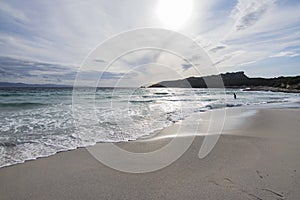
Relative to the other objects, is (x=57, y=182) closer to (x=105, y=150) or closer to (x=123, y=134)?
(x=105, y=150)

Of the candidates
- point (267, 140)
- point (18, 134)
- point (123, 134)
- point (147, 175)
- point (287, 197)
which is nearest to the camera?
point (287, 197)

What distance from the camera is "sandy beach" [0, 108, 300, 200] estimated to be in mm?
3025

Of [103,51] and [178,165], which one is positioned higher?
[103,51]

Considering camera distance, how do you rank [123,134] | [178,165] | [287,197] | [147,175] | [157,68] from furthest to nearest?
[157,68] → [123,134] → [178,165] → [147,175] → [287,197]

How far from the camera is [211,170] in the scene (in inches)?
152

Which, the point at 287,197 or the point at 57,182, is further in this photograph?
the point at 57,182

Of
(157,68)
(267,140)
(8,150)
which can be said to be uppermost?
(157,68)

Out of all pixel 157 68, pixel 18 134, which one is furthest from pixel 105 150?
pixel 157 68

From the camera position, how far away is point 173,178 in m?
3.53

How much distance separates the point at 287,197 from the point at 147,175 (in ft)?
6.87

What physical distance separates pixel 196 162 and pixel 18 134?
5.64 meters

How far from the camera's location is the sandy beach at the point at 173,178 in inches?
119

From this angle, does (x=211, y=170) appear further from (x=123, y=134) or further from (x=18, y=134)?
(x=18, y=134)

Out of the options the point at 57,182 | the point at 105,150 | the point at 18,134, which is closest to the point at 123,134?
the point at 105,150
